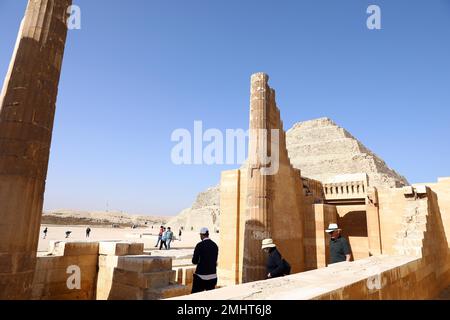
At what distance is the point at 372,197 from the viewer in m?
13.0

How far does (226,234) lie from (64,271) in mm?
5709

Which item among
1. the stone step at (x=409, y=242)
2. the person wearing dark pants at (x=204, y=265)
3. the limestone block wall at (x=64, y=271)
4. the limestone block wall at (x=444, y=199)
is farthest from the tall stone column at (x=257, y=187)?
the limestone block wall at (x=444, y=199)

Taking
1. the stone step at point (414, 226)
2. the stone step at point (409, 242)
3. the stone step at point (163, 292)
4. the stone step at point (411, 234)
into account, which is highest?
the stone step at point (414, 226)

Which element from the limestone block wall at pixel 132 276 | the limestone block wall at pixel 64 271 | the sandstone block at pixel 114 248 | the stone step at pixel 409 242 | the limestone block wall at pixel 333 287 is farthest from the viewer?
the stone step at pixel 409 242

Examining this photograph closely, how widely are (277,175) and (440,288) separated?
6687 mm

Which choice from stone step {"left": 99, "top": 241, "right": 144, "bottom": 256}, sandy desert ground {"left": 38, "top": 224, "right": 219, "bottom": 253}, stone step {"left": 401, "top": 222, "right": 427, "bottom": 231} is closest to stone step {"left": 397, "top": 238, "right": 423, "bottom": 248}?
stone step {"left": 401, "top": 222, "right": 427, "bottom": 231}

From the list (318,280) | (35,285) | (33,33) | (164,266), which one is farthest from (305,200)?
(33,33)

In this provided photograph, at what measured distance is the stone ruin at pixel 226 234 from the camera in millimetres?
4477

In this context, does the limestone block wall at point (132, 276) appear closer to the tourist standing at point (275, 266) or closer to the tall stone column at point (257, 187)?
the tourist standing at point (275, 266)

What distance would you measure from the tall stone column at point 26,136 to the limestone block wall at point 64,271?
1.85m

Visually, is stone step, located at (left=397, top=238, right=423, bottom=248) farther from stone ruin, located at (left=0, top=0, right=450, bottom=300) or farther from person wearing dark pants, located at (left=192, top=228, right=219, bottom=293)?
person wearing dark pants, located at (left=192, top=228, right=219, bottom=293)
